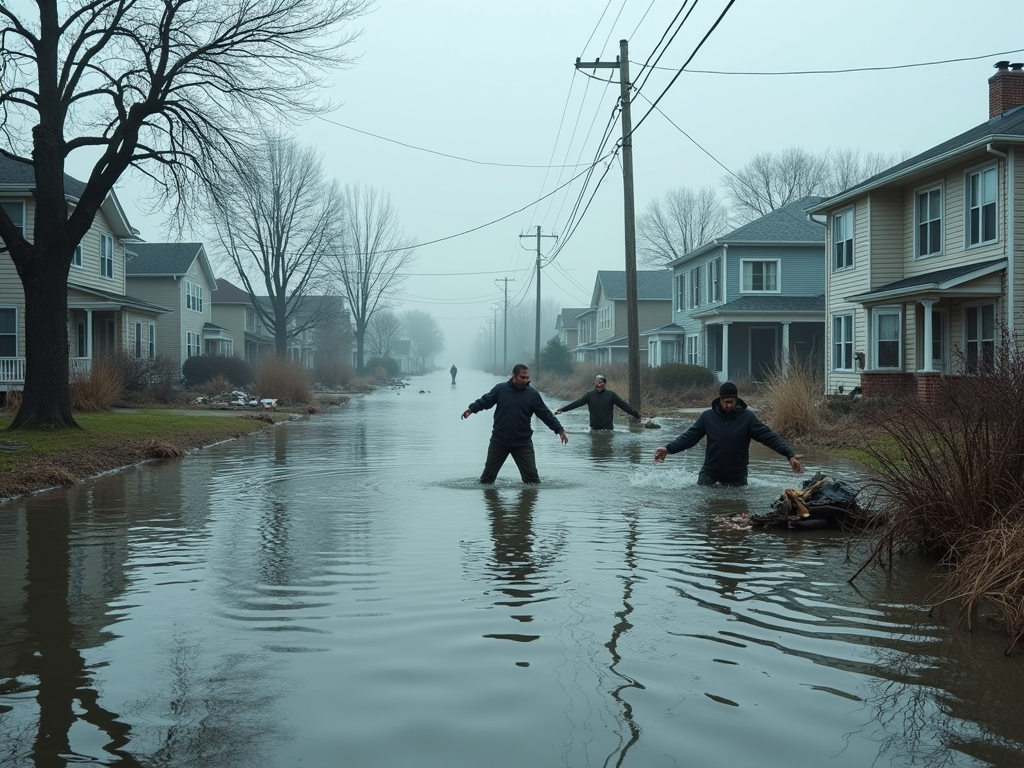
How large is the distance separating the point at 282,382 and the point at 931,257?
23503 mm

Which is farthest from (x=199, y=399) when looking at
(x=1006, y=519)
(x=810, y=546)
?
(x=1006, y=519)

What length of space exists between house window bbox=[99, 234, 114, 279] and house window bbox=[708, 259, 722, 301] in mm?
25207

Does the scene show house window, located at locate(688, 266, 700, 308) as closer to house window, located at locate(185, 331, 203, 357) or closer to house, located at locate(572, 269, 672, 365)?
house, located at locate(572, 269, 672, 365)

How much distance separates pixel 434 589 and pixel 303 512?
187 inches

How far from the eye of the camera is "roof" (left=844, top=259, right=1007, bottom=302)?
24.6m

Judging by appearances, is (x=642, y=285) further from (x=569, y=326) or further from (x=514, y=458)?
(x=514, y=458)

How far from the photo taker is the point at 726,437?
13.3 m

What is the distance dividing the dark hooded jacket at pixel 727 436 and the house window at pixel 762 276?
32069mm

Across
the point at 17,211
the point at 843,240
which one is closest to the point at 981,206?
the point at 843,240

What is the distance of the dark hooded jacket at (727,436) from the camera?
1293 centimetres

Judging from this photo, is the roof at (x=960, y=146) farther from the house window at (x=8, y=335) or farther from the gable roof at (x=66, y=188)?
the house window at (x=8, y=335)

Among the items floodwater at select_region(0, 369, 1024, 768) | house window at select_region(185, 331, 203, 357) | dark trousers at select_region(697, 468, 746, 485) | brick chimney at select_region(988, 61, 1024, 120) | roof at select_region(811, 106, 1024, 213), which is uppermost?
brick chimney at select_region(988, 61, 1024, 120)

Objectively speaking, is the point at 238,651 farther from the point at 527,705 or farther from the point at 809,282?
the point at 809,282

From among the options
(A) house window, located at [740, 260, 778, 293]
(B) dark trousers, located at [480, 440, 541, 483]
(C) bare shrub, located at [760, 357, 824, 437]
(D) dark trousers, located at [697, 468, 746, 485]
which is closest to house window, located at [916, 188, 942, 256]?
(C) bare shrub, located at [760, 357, 824, 437]
